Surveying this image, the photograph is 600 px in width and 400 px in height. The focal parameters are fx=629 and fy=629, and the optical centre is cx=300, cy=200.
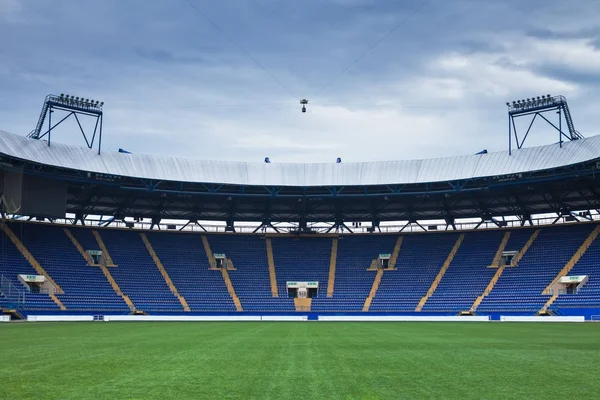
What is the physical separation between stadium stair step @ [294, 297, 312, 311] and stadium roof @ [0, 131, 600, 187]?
11627mm

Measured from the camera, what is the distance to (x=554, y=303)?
53.4 meters

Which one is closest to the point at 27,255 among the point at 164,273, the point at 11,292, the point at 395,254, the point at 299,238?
the point at 11,292

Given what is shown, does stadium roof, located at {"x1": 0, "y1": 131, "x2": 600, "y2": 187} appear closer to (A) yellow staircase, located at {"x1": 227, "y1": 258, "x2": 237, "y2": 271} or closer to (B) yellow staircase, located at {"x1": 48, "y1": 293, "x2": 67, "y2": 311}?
(A) yellow staircase, located at {"x1": 227, "y1": 258, "x2": 237, "y2": 271}

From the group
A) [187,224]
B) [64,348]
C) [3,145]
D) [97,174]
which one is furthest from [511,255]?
[64,348]

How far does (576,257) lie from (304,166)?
86.4ft

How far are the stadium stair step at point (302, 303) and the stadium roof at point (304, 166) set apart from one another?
38.1 ft

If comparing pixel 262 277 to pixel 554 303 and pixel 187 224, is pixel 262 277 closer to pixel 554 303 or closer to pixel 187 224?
pixel 187 224

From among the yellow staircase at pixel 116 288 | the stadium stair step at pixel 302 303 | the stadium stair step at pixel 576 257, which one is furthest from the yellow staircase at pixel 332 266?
the stadium stair step at pixel 576 257

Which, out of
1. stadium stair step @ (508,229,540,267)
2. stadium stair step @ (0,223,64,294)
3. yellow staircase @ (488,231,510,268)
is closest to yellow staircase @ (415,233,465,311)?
yellow staircase @ (488,231,510,268)

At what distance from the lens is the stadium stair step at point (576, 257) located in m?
55.5

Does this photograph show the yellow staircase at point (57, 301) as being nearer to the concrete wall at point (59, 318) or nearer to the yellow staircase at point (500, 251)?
the concrete wall at point (59, 318)

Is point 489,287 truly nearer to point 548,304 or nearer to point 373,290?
point 548,304

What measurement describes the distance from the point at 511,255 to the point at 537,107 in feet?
48.0

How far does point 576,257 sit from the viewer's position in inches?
2229
